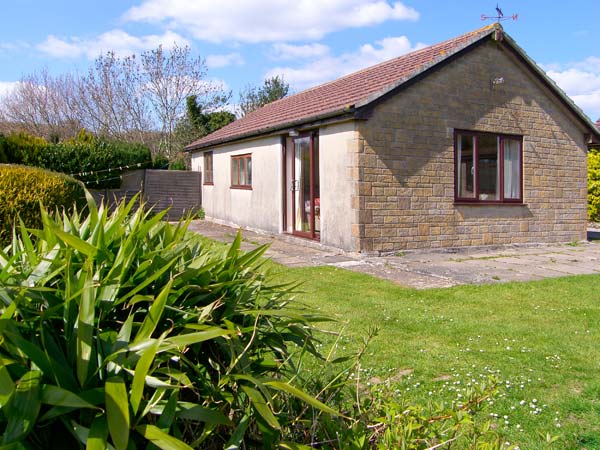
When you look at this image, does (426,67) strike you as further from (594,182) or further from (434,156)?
(594,182)

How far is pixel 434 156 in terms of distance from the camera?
1167cm

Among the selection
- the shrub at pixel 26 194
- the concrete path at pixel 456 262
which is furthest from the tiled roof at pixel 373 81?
the shrub at pixel 26 194

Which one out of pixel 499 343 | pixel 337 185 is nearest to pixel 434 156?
pixel 337 185

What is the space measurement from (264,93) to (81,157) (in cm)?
2132

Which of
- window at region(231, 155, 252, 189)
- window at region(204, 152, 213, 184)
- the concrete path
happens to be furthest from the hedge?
the concrete path

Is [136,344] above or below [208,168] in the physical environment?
below

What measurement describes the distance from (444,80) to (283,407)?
1114 centimetres

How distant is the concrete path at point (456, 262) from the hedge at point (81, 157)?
30.0 feet

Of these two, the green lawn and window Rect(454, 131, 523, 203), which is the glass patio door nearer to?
window Rect(454, 131, 523, 203)

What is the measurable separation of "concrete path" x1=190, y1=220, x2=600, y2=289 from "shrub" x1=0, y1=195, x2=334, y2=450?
5.11m

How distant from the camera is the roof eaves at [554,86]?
12.5m

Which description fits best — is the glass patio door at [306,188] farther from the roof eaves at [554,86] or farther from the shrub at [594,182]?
the shrub at [594,182]

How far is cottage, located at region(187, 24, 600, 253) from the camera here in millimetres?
10914

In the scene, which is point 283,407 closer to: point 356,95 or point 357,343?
point 357,343
